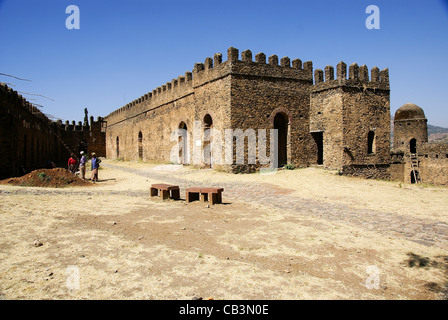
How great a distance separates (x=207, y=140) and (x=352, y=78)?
9058 mm

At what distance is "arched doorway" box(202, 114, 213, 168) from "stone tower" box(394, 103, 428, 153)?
70.0 feet

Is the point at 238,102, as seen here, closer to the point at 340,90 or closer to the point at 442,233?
the point at 340,90

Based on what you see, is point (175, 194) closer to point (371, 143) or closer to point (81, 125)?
point (371, 143)

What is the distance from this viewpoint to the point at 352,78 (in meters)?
16.7

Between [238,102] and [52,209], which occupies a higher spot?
[238,102]

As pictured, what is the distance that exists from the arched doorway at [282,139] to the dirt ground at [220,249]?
9427mm

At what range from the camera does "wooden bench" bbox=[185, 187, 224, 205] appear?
844 centimetres

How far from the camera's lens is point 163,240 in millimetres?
5145

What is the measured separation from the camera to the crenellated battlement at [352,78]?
16.5 m

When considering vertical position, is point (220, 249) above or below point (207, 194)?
below

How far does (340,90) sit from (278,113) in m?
3.58

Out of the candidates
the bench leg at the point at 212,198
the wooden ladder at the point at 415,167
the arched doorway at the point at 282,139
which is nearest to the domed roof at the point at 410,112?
the wooden ladder at the point at 415,167

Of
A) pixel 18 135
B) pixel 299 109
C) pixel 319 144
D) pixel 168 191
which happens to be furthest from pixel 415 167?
pixel 18 135
